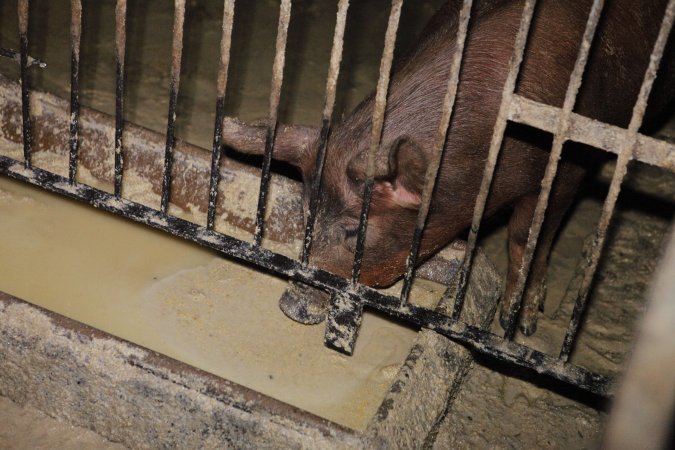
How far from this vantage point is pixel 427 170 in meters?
2.52

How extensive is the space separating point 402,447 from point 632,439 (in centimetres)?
152

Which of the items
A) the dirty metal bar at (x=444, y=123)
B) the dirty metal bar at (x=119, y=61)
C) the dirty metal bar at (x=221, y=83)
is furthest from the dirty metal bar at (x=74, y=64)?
the dirty metal bar at (x=444, y=123)

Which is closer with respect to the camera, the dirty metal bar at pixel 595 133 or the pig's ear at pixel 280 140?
the dirty metal bar at pixel 595 133

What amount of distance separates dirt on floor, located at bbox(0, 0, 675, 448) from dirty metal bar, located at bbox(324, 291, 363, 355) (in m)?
0.49

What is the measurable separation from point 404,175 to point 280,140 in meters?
0.58

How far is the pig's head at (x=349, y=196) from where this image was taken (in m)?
2.90

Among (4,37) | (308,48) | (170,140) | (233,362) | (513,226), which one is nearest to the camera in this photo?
(170,140)

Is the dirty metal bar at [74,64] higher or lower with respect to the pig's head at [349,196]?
higher

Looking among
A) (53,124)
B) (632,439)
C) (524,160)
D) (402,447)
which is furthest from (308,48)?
(632,439)

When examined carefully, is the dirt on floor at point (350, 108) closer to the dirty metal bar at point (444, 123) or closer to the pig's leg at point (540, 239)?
the pig's leg at point (540, 239)

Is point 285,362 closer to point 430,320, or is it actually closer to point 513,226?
point 430,320

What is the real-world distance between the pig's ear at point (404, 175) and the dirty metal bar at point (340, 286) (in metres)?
0.40

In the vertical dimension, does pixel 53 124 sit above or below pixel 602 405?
above

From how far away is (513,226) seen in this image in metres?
3.64
